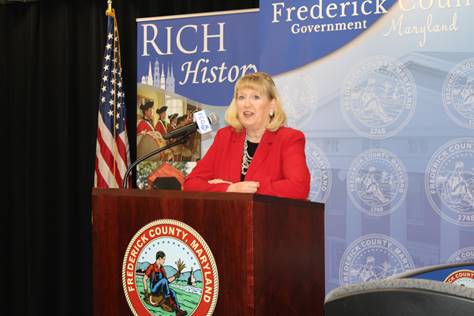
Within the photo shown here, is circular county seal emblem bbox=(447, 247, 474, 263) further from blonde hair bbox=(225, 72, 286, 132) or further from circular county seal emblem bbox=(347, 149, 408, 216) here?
blonde hair bbox=(225, 72, 286, 132)

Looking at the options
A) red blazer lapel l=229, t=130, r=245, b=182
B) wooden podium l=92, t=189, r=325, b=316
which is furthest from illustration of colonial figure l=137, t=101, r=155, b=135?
wooden podium l=92, t=189, r=325, b=316

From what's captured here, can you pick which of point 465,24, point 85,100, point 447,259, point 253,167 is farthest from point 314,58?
point 85,100

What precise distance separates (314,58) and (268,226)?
6.03 feet

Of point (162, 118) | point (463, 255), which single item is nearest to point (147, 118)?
point (162, 118)

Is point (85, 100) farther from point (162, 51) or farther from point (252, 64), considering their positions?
point (252, 64)

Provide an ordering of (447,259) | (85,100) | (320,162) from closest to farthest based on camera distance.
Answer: (447,259), (320,162), (85,100)

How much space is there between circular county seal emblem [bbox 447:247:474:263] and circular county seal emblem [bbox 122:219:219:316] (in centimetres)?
181

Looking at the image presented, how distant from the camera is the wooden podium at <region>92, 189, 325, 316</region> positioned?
1.92 metres

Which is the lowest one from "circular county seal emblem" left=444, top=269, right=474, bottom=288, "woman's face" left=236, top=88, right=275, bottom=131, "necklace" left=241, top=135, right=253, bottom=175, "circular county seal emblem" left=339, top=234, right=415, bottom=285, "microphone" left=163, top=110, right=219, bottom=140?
"circular county seal emblem" left=339, top=234, right=415, bottom=285

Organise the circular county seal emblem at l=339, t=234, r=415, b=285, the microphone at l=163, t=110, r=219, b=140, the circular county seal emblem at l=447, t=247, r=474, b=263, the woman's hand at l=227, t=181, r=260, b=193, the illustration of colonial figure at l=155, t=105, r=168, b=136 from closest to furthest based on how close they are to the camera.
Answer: the microphone at l=163, t=110, r=219, b=140, the woman's hand at l=227, t=181, r=260, b=193, the circular county seal emblem at l=447, t=247, r=474, b=263, the circular county seal emblem at l=339, t=234, r=415, b=285, the illustration of colonial figure at l=155, t=105, r=168, b=136

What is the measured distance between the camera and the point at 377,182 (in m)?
3.49

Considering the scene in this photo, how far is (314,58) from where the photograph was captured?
3635 millimetres

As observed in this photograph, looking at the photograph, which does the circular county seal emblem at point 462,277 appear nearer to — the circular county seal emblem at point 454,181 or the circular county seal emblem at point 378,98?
the circular county seal emblem at point 454,181

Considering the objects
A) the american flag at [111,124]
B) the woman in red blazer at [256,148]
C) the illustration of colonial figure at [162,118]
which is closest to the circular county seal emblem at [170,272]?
the woman in red blazer at [256,148]
